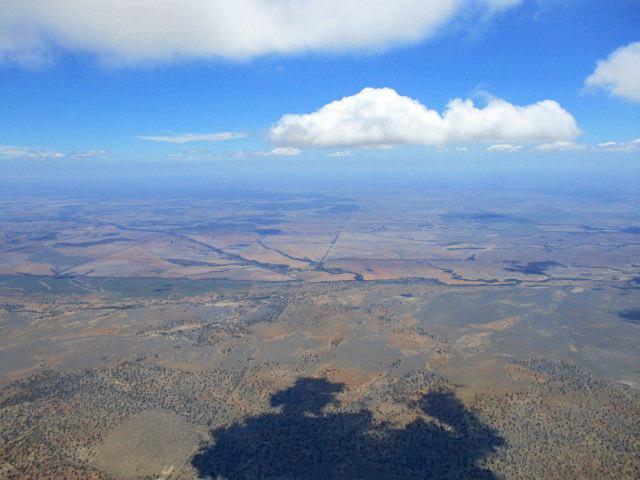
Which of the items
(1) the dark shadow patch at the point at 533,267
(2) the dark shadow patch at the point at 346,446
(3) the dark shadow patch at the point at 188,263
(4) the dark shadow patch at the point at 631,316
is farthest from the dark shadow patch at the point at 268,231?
(2) the dark shadow patch at the point at 346,446

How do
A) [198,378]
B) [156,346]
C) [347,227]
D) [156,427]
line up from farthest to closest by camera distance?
[347,227] < [156,346] < [198,378] < [156,427]

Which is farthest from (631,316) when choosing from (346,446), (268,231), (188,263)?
(268,231)

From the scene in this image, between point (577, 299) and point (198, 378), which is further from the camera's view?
point (577, 299)

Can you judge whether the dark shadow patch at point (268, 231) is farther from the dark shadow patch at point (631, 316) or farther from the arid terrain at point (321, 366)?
the dark shadow patch at point (631, 316)

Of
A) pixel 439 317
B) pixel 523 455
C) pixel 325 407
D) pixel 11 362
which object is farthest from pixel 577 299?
pixel 11 362

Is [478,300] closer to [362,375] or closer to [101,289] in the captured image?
[362,375]

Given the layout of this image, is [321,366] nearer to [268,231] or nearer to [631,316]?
[631,316]
